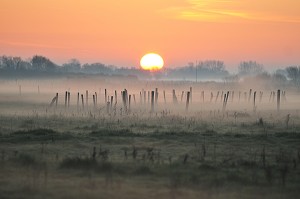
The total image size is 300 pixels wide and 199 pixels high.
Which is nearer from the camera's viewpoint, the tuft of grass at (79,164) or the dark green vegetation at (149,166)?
the dark green vegetation at (149,166)

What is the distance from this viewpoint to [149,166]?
55.2 ft

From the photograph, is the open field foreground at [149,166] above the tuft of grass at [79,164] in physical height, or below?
below

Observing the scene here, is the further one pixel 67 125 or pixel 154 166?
pixel 67 125

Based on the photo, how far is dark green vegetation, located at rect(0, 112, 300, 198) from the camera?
13.6 meters

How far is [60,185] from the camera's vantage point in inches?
554

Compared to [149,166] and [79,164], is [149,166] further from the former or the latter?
[79,164]

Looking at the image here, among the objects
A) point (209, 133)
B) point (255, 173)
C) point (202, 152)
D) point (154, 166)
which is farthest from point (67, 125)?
point (255, 173)

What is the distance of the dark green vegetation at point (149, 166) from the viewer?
13641 mm

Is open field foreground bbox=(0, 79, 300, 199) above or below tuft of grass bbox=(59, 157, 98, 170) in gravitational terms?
below

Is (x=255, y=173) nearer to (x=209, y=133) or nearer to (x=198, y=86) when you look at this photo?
(x=209, y=133)

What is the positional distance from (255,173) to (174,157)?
4196 mm

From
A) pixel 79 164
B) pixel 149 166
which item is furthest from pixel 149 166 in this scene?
pixel 79 164

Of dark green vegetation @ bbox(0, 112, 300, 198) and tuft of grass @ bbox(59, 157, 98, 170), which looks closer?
dark green vegetation @ bbox(0, 112, 300, 198)

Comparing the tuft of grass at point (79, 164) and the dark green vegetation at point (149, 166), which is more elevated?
the tuft of grass at point (79, 164)
